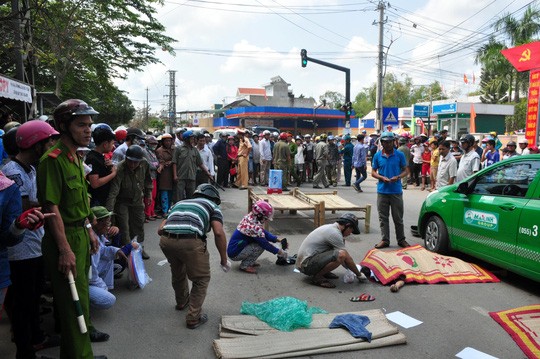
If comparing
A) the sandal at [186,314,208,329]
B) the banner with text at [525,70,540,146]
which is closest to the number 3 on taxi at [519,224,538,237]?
the sandal at [186,314,208,329]

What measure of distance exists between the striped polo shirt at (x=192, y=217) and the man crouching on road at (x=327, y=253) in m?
1.71

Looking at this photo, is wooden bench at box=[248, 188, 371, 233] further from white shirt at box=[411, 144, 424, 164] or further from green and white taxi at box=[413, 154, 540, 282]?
white shirt at box=[411, 144, 424, 164]

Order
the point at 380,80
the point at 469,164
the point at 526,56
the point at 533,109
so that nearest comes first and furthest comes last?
the point at 469,164, the point at 533,109, the point at 526,56, the point at 380,80

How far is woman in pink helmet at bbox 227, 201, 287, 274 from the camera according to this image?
6.20m

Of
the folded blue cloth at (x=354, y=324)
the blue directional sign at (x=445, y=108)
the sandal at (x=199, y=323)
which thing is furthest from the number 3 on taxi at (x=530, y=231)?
the blue directional sign at (x=445, y=108)

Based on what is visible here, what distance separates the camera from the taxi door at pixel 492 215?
540cm

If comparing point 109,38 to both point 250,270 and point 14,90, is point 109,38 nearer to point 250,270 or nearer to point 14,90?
point 14,90

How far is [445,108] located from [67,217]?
116ft

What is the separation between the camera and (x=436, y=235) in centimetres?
686

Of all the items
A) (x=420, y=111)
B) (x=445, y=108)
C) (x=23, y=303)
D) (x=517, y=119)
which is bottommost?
(x=23, y=303)

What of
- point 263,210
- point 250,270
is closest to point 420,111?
point 263,210

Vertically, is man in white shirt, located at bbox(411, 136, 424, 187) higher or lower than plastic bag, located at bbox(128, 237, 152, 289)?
higher

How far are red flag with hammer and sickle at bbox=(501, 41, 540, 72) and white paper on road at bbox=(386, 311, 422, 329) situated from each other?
1247cm

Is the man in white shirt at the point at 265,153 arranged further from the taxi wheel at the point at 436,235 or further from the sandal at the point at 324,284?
the sandal at the point at 324,284
